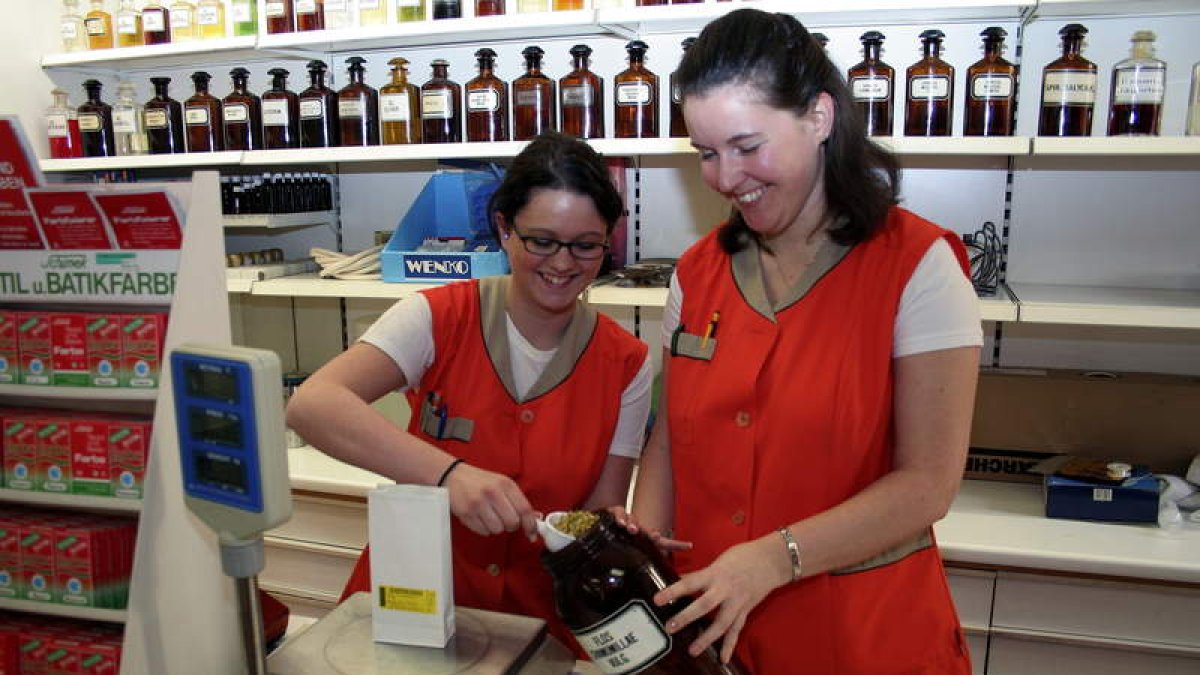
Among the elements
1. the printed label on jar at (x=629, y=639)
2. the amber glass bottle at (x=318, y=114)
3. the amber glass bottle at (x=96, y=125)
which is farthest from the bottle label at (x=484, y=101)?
the printed label on jar at (x=629, y=639)

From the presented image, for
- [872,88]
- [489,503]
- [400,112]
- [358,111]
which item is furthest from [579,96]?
[489,503]

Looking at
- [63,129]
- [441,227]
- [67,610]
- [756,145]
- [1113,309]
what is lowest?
[67,610]

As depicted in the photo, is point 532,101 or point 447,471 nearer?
point 447,471

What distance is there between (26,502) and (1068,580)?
6.29 ft

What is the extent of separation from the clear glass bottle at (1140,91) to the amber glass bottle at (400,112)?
69.6 inches

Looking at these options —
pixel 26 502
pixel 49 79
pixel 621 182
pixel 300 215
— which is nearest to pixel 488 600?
pixel 26 502

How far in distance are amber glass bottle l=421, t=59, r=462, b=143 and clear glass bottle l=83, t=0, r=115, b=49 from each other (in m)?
1.22

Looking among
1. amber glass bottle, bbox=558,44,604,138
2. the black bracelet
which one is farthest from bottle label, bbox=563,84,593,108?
the black bracelet

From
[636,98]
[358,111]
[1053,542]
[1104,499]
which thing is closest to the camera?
[1053,542]

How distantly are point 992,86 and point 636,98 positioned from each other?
849 millimetres

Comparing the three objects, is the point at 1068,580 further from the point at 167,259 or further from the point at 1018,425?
the point at 167,259

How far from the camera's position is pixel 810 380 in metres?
1.14

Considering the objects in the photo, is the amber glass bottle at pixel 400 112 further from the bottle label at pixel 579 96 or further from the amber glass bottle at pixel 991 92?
the amber glass bottle at pixel 991 92

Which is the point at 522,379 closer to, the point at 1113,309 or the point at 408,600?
the point at 408,600
